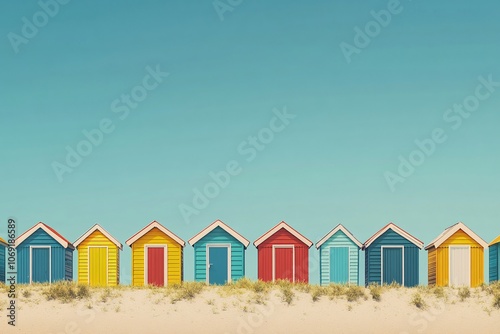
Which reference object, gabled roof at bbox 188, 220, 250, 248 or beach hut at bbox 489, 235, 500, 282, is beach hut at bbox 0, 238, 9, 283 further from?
beach hut at bbox 489, 235, 500, 282

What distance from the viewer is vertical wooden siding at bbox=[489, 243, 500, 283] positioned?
156 ft

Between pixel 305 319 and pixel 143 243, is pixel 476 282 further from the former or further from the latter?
pixel 143 243

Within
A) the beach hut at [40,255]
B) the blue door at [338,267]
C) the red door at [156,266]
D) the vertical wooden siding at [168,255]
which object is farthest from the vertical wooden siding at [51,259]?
the blue door at [338,267]

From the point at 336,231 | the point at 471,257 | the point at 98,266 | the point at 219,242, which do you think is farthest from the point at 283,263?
the point at 471,257

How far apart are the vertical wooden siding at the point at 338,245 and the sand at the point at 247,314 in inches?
92.0

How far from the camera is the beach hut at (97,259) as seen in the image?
46.2 meters

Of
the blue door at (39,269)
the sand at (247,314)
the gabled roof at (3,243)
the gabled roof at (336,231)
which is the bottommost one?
the sand at (247,314)

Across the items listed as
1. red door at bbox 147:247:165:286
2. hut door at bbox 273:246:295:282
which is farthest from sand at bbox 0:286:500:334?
hut door at bbox 273:246:295:282

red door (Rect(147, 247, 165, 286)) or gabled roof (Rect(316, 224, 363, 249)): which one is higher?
gabled roof (Rect(316, 224, 363, 249))

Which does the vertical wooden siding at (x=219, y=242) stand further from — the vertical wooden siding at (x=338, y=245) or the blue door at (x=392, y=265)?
the blue door at (x=392, y=265)

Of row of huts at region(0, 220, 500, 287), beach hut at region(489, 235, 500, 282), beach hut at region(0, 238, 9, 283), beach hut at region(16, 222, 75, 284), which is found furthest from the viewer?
beach hut at region(0, 238, 9, 283)

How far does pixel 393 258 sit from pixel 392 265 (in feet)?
1.18

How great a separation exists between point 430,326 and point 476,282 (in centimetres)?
591

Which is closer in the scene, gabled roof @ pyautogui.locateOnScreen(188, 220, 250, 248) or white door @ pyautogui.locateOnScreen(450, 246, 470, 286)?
gabled roof @ pyautogui.locateOnScreen(188, 220, 250, 248)
